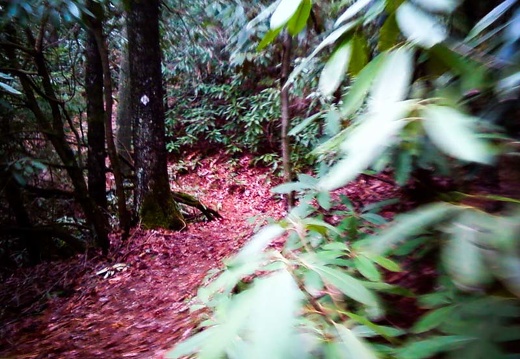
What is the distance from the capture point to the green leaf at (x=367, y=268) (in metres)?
0.98

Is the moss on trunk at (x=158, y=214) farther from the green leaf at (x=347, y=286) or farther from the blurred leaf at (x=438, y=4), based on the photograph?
the blurred leaf at (x=438, y=4)

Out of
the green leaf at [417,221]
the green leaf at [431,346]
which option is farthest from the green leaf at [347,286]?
the green leaf at [431,346]

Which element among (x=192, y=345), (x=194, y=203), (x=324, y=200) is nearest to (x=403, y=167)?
(x=324, y=200)

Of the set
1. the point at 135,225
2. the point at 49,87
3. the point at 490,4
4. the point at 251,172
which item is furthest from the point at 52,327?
the point at 251,172

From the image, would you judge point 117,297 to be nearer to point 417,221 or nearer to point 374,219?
point 374,219

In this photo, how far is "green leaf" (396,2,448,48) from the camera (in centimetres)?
72

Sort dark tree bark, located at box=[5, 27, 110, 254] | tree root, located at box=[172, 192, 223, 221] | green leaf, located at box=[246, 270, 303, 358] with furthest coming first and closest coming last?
1. tree root, located at box=[172, 192, 223, 221]
2. dark tree bark, located at box=[5, 27, 110, 254]
3. green leaf, located at box=[246, 270, 303, 358]

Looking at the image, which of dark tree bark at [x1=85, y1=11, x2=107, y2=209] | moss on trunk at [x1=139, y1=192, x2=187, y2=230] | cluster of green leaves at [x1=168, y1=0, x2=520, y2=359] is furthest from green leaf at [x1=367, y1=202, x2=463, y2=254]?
dark tree bark at [x1=85, y1=11, x2=107, y2=209]

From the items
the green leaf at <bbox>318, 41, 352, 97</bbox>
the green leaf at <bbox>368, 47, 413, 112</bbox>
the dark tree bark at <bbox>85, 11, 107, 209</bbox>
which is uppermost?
the dark tree bark at <bbox>85, 11, 107, 209</bbox>

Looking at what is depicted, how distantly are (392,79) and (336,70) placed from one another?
0.18 meters

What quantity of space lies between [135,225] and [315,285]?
555cm

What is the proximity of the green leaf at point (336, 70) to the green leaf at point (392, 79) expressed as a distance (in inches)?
4.7

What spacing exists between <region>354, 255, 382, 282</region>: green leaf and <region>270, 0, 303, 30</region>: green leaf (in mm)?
629

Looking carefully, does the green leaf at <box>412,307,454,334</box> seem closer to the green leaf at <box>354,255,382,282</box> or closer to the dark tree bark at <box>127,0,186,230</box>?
the green leaf at <box>354,255,382,282</box>
